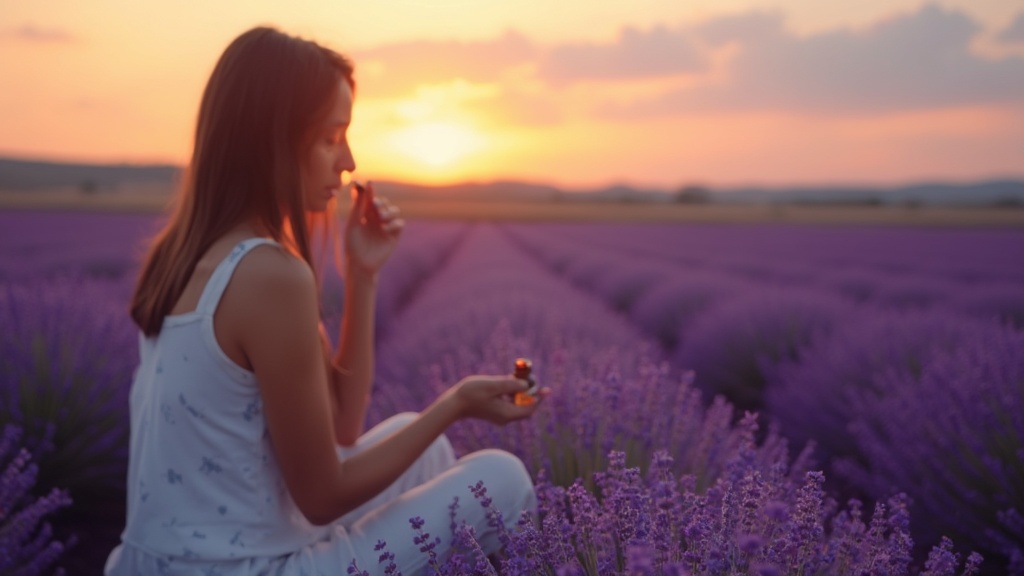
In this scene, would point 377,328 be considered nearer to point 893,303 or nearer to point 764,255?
point 893,303

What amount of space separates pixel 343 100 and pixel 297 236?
0.30 metres

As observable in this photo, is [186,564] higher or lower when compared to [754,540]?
lower

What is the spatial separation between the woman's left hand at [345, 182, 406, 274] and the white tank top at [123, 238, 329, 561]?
0.64 meters

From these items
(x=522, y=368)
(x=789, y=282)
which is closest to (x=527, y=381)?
(x=522, y=368)

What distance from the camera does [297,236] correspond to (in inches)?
67.2

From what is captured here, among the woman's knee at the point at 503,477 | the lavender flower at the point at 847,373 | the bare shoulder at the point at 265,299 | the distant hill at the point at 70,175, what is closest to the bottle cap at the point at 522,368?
the woman's knee at the point at 503,477

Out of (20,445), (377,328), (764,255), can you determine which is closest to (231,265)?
(20,445)

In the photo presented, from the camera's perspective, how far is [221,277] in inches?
58.8

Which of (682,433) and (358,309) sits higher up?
(358,309)

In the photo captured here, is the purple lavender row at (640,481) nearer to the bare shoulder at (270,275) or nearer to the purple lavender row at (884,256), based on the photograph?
the bare shoulder at (270,275)

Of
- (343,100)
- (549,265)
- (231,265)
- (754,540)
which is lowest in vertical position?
(549,265)

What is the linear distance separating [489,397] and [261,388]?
47 cm

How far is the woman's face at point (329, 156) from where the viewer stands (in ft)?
5.61

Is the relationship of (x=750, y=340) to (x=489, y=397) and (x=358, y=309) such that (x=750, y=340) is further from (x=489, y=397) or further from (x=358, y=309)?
(x=489, y=397)
